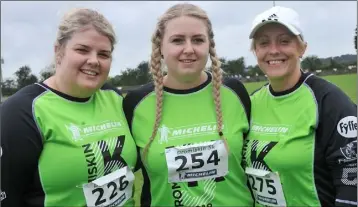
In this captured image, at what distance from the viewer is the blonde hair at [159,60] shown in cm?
296

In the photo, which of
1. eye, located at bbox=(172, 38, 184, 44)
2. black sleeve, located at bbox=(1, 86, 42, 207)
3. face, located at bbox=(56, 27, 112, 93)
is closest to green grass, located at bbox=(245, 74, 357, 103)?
eye, located at bbox=(172, 38, 184, 44)

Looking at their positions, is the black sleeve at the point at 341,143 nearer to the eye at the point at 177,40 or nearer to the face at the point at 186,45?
the face at the point at 186,45

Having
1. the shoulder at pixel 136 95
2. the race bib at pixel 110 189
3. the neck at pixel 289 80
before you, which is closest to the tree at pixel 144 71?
the shoulder at pixel 136 95

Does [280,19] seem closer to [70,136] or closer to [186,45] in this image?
[186,45]

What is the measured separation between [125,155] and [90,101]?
1.50ft

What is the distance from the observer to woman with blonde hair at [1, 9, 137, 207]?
99.0 inches

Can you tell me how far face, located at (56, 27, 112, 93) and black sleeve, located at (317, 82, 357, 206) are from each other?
4.91ft

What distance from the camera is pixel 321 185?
8.67 ft

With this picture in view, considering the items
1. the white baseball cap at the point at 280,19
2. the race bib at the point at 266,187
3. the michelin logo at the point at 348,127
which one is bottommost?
the race bib at the point at 266,187

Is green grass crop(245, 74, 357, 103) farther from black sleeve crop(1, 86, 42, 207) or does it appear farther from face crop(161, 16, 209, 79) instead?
black sleeve crop(1, 86, 42, 207)

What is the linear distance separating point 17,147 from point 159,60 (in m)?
1.23

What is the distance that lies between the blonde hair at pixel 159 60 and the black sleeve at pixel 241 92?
14 centimetres

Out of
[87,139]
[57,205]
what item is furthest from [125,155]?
[57,205]

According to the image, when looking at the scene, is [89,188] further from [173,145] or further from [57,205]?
[173,145]
